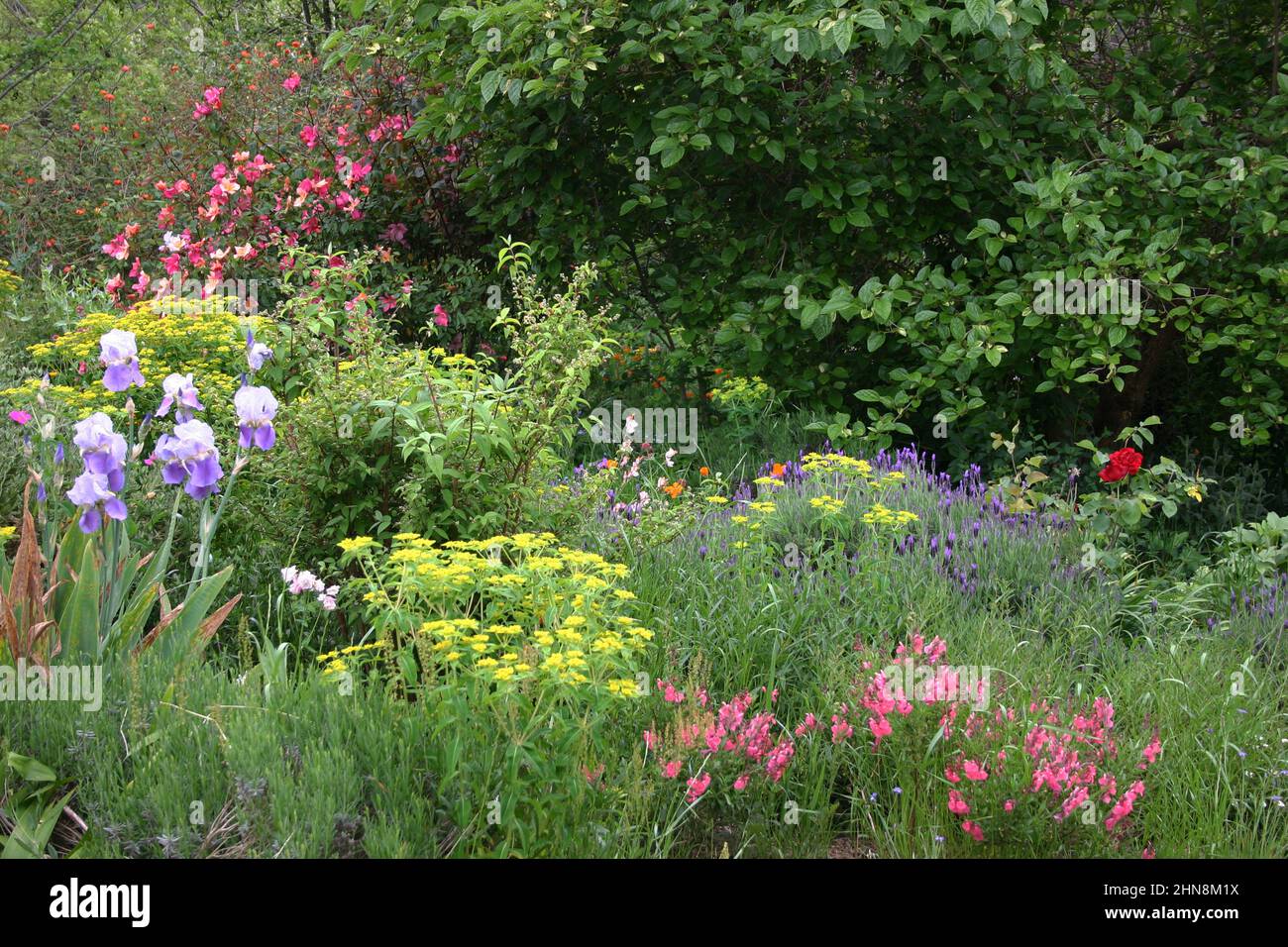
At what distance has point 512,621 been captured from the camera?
351 centimetres

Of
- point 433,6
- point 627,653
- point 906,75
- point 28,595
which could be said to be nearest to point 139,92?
point 433,6

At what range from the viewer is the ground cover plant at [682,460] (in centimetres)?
273

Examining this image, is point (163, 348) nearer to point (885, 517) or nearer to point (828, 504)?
point (828, 504)

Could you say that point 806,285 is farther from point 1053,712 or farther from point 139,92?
point 139,92

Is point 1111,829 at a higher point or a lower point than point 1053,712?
lower

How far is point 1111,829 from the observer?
2.88 metres

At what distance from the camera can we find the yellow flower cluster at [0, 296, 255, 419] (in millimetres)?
5289

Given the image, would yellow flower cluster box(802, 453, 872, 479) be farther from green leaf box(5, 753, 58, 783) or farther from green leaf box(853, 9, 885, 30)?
green leaf box(5, 753, 58, 783)

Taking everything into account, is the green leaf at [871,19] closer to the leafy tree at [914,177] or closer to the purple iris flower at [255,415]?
the leafy tree at [914,177]

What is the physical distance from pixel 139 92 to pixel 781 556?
10.5 meters

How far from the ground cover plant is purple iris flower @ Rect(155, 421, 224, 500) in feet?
0.04

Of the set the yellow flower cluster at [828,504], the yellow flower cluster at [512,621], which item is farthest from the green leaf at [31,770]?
the yellow flower cluster at [828,504]

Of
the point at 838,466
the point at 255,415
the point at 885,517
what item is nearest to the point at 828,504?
the point at 885,517

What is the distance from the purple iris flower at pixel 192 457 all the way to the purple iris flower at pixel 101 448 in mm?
114
